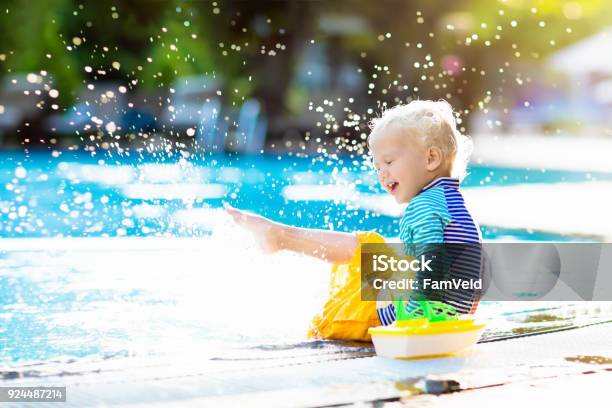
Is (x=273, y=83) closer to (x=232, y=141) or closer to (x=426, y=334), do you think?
(x=232, y=141)

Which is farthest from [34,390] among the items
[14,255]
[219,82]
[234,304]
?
[219,82]

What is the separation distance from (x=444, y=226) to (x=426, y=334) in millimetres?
336

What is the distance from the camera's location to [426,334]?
2891 millimetres

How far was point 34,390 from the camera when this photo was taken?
2602 mm

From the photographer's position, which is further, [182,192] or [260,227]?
[182,192]

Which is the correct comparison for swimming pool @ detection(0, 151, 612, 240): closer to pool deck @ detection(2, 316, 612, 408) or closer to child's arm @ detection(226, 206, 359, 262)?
child's arm @ detection(226, 206, 359, 262)

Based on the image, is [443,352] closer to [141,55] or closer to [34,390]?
[34,390]

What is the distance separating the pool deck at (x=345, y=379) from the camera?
8.18 ft

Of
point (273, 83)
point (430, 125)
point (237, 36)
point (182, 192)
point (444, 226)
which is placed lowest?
point (444, 226)

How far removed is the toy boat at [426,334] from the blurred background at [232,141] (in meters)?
0.57

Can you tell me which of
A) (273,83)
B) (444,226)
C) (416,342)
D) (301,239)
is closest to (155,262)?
(301,239)

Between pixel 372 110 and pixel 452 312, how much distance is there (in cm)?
2287

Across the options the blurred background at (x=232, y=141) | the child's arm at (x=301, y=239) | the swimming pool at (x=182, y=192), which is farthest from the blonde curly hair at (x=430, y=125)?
the swimming pool at (x=182, y=192)

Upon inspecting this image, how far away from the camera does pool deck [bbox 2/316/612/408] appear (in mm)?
2492
